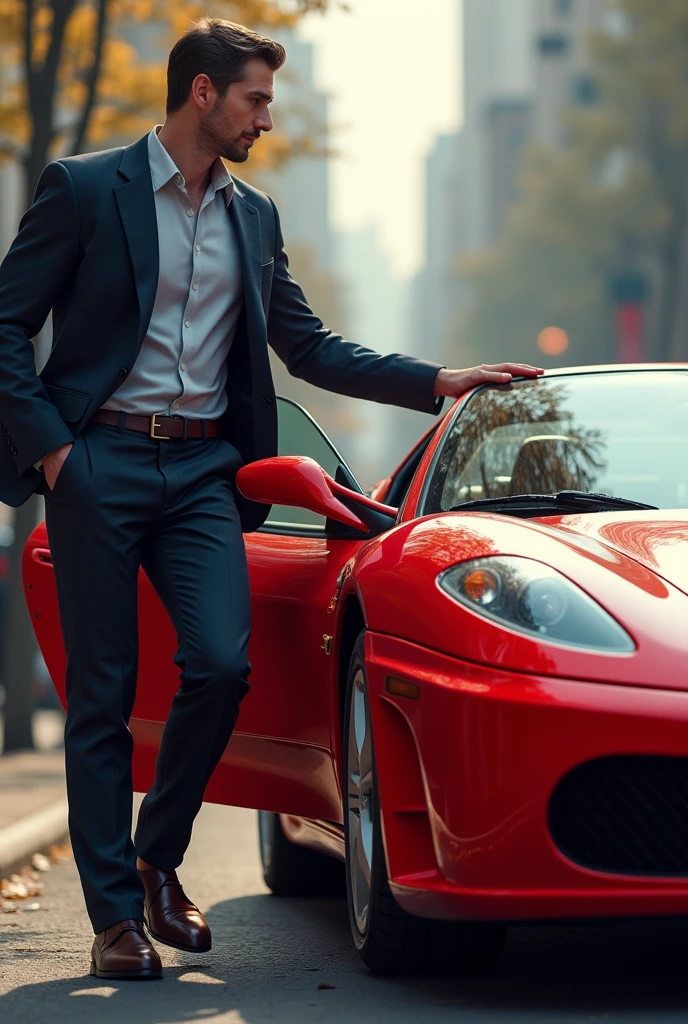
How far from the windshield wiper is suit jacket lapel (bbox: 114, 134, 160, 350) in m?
0.82

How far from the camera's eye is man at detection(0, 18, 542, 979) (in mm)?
4066

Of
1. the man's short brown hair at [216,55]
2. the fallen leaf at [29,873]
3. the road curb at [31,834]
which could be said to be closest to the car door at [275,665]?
the man's short brown hair at [216,55]

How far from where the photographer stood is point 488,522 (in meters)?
3.79

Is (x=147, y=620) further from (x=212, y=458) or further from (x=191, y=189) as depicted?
(x=191, y=189)

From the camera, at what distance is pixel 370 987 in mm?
3787

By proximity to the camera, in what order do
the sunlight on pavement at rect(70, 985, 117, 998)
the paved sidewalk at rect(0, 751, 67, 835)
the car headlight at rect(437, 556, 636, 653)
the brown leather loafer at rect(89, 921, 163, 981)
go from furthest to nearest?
the paved sidewalk at rect(0, 751, 67, 835) → the brown leather loafer at rect(89, 921, 163, 981) → the sunlight on pavement at rect(70, 985, 117, 998) → the car headlight at rect(437, 556, 636, 653)

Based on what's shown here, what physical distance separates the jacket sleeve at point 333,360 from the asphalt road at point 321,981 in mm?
1340

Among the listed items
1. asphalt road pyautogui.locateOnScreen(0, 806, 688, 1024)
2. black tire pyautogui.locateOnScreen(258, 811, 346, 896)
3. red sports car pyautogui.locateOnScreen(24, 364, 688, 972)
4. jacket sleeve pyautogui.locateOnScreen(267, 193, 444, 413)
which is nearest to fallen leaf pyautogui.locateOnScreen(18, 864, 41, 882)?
black tire pyautogui.locateOnScreen(258, 811, 346, 896)

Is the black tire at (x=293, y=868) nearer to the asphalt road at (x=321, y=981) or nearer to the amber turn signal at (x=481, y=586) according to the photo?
the asphalt road at (x=321, y=981)

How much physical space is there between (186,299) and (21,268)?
0.38 metres

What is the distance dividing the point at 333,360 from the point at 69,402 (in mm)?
845

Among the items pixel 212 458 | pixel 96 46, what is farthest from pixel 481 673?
pixel 96 46

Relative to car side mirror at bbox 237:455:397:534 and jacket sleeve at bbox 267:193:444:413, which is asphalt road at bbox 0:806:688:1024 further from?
jacket sleeve at bbox 267:193:444:413

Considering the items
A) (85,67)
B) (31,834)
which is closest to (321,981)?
(31,834)
